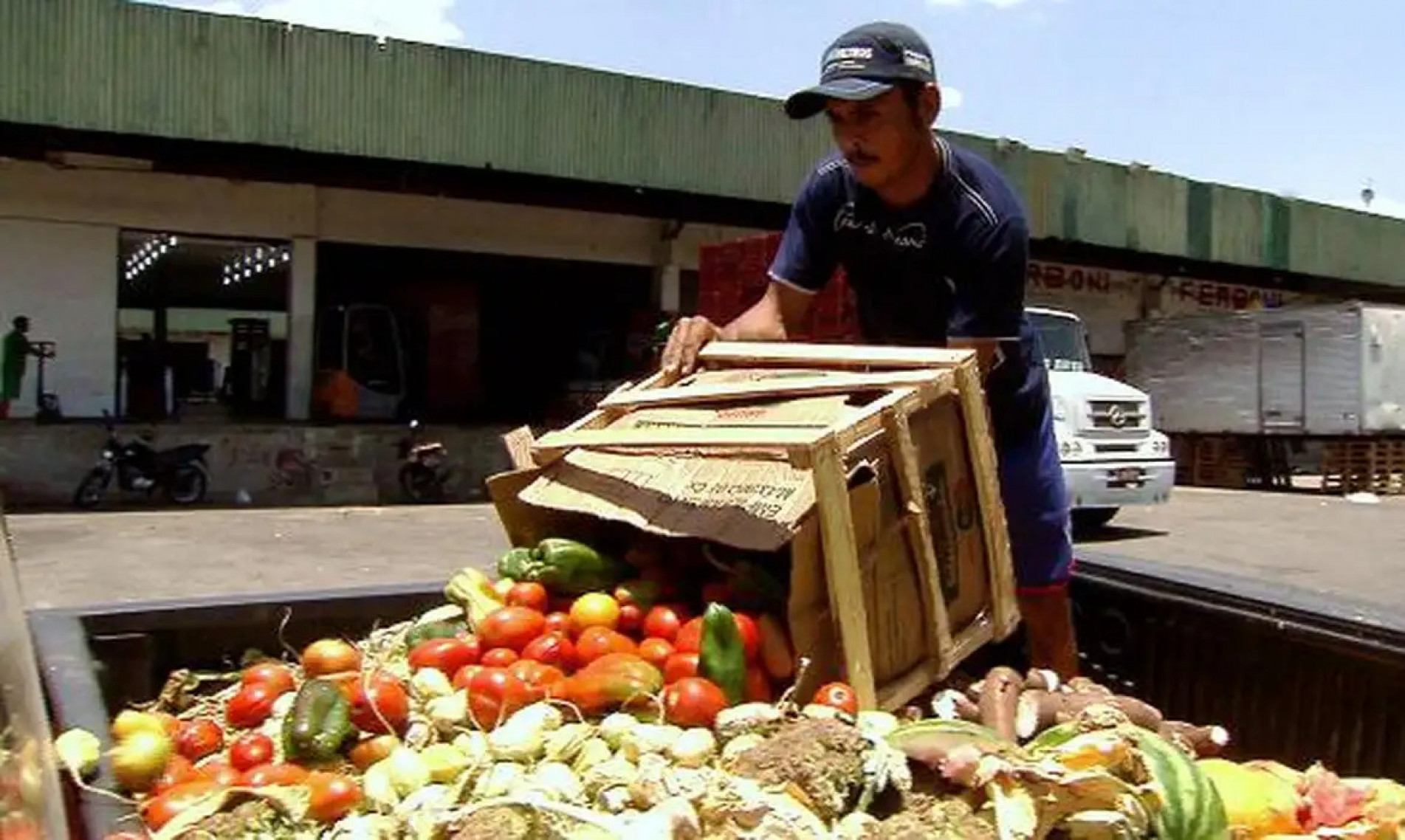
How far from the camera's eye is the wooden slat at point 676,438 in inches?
110

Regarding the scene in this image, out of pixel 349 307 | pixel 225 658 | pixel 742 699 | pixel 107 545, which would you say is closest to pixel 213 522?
pixel 107 545

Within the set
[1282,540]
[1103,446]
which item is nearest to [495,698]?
[1103,446]

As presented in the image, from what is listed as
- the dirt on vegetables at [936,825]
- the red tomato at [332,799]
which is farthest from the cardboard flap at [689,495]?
the red tomato at [332,799]

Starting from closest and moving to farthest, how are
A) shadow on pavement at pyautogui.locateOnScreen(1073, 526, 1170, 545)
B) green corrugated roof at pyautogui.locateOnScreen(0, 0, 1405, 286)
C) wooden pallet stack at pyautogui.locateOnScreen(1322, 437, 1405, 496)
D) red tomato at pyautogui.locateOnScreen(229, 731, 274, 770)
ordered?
red tomato at pyautogui.locateOnScreen(229, 731, 274, 770)
shadow on pavement at pyautogui.locateOnScreen(1073, 526, 1170, 545)
green corrugated roof at pyautogui.locateOnScreen(0, 0, 1405, 286)
wooden pallet stack at pyautogui.locateOnScreen(1322, 437, 1405, 496)

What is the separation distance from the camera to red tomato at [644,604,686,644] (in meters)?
3.15

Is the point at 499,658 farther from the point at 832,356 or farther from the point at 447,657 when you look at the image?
the point at 832,356

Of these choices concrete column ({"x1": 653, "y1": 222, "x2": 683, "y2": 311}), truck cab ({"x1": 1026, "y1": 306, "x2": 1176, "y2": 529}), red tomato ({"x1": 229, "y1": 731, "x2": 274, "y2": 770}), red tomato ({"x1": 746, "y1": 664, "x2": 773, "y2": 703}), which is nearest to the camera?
red tomato ({"x1": 229, "y1": 731, "x2": 274, "y2": 770})

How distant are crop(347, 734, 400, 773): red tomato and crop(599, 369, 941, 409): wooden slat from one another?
42.5 inches

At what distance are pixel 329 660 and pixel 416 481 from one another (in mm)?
16049

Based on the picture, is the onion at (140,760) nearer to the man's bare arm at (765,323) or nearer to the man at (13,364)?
the man's bare arm at (765,323)

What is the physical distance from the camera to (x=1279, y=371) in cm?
2394

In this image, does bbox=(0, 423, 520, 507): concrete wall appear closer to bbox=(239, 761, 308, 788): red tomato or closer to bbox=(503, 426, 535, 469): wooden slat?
bbox=(503, 426, 535, 469): wooden slat

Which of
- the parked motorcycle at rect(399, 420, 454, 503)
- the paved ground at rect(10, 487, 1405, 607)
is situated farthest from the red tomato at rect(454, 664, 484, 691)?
the parked motorcycle at rect(399, 420, 454, 503)

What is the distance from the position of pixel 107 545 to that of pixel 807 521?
1188 centimetres
